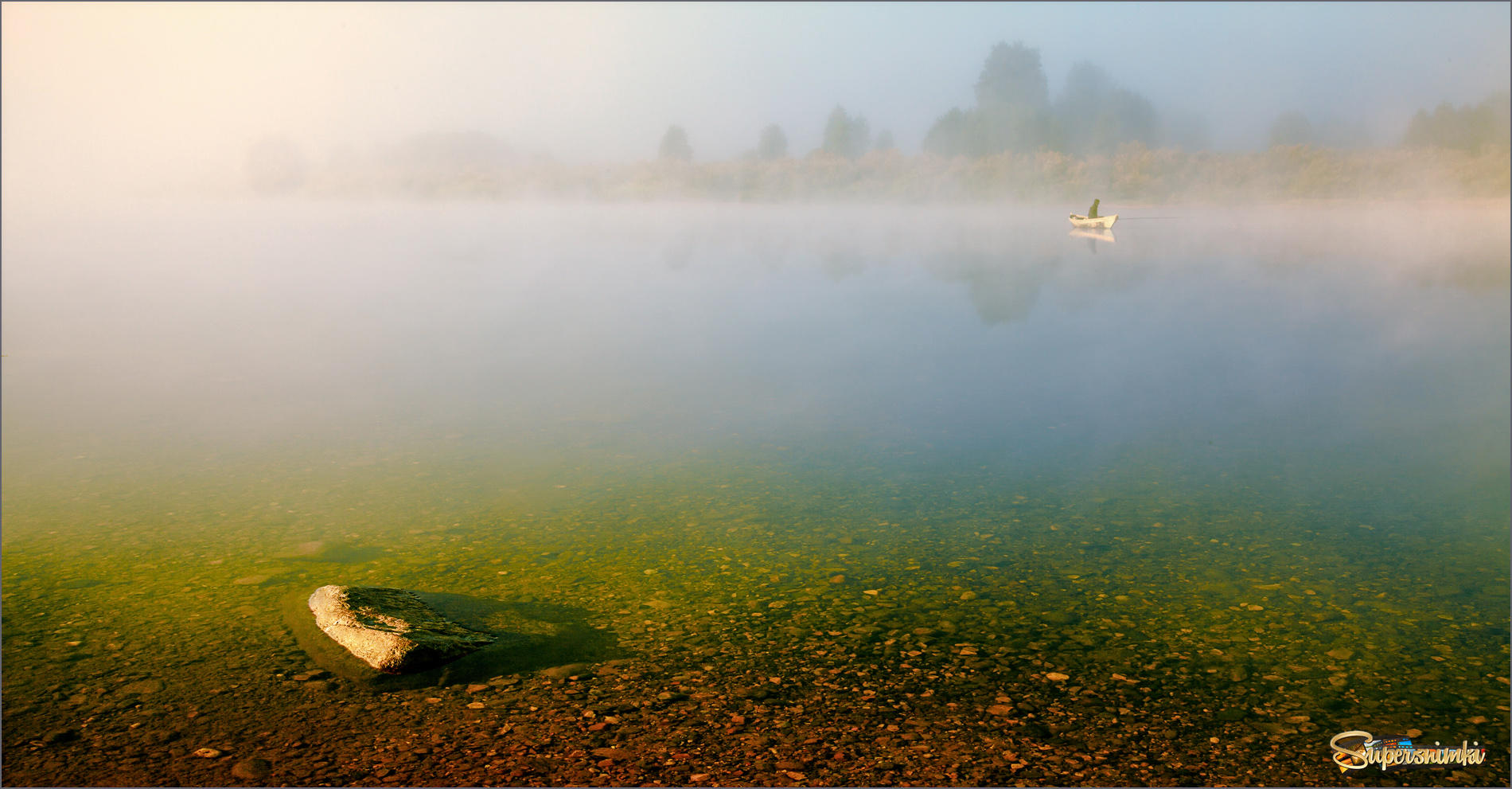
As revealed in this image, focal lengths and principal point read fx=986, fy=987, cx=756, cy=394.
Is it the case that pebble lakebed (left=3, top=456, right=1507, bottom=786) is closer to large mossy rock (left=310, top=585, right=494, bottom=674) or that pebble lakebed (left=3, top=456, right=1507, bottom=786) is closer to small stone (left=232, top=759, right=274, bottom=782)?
small stone (left=232, top=759, right=274, bottom=782)

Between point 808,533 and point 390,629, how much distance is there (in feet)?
11.3

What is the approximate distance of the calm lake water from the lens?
5.03 metres

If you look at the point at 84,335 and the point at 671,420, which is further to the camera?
the point at 84,335

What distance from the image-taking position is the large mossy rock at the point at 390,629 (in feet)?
18.1

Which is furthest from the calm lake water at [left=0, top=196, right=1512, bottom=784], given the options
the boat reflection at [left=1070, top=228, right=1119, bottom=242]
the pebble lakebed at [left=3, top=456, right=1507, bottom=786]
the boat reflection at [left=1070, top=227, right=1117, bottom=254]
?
the boat reflection at [left=1070, top=228, right=1119, bottom=242]

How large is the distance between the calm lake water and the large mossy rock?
21 centimetres

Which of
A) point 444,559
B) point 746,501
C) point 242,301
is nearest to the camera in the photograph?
point 444,559

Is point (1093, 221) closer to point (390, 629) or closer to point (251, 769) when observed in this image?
point (390, 629)

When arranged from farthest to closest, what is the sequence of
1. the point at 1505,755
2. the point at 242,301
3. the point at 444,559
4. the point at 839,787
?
the point at 242,301, the point at 444,559, the point at 1505,755, the point at 839,787

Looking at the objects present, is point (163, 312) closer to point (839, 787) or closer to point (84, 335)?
point (84, 335)

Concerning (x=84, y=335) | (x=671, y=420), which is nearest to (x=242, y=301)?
(x=84, y=335)

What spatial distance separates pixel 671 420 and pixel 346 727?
7780 mm

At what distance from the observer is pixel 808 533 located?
8.05 meters

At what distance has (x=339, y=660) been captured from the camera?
5625mm
